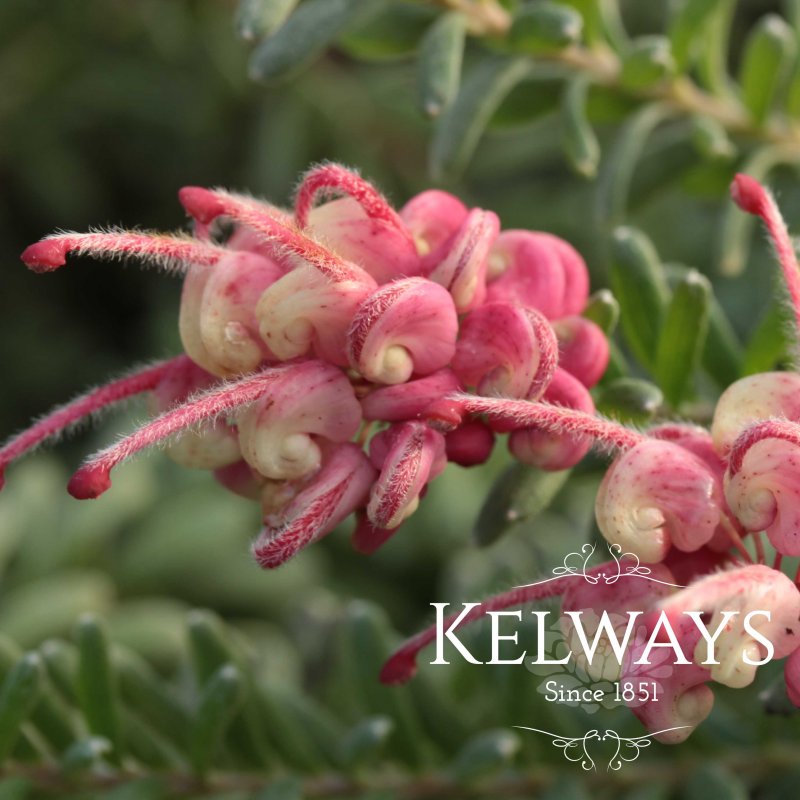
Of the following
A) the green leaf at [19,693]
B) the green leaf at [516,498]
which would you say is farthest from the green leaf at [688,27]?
the green leaf at [19,693]

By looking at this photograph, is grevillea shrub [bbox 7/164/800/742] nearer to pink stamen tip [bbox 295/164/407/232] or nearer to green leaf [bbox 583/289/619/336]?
pink stamen tip [bbox 295/164/407/232]

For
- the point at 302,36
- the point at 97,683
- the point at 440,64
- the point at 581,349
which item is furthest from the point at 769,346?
the point at 97,683

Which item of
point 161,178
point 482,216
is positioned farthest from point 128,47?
point 482,216

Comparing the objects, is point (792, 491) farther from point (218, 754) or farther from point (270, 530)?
point (218, 754)

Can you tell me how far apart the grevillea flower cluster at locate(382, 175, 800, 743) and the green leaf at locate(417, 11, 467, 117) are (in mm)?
435

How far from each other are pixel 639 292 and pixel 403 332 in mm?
417

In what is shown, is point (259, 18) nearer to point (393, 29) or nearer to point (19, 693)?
point (393, 29)

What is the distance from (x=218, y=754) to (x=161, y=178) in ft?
4.95

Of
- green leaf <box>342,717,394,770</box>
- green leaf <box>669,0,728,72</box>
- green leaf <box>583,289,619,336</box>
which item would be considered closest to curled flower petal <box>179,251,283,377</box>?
green leaf <box>583,289,619,336</box>

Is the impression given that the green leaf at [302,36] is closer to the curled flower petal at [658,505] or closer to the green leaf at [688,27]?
the green leaf at [688,27]

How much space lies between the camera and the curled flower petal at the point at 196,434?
993mm

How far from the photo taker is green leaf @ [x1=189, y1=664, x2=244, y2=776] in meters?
1.16

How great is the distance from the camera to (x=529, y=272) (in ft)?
3.34

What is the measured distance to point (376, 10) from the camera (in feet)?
4.63
